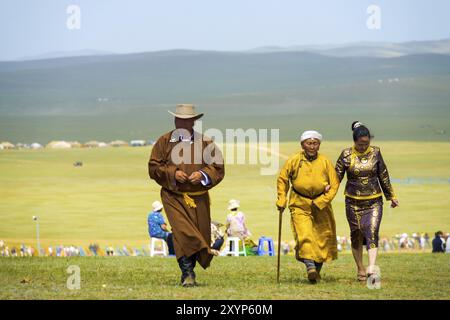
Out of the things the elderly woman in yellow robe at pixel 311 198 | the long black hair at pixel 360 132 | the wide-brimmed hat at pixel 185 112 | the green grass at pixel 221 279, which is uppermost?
the wide-brimmed hat at pixel 185 112

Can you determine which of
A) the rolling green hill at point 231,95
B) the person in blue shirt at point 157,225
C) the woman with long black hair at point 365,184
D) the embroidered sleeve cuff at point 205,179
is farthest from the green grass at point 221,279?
the rolling green hill at point 231,95

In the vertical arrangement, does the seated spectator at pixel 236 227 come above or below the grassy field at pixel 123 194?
above

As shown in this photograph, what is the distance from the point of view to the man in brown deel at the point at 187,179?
12.9 meters

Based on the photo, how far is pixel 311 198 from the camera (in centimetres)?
1360

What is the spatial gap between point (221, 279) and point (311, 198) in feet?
4.74

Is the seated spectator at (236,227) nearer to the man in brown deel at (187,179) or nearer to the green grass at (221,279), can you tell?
the green grass at (221,279)

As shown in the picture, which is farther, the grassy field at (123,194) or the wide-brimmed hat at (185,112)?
the grassy field at (123,194)

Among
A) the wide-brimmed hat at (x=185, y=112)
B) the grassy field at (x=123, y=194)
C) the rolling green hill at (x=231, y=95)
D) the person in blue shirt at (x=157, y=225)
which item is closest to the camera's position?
the wide-brimmed hat at (x=185, y=112)

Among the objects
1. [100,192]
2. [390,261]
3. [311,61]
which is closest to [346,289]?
[390,261]

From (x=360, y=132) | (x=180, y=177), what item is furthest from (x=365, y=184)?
(x=180, y=177)

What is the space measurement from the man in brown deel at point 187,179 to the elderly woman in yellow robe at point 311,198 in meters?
0.96

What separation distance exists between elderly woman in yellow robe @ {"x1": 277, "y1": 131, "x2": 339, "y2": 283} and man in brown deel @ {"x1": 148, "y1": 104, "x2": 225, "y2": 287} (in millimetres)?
956

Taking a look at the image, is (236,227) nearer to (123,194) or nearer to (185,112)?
(185,112)

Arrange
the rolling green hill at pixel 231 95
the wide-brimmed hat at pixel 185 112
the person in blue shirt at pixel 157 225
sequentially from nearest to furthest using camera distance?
the wide-brimmed hat at pixel 185 112, the person in blue shirt at pixel 157 225, the rolling green hill at pixel 231 95
